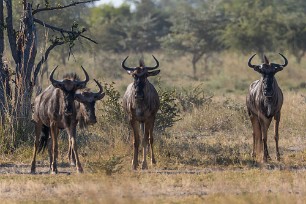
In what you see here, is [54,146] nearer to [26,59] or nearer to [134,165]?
[134,165]

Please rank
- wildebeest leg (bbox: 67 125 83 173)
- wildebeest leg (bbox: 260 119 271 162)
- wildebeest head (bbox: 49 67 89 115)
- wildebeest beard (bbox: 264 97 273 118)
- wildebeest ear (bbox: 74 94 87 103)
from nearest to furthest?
wildebeest head (bbox: 49 67 89 115) → wildebeest leg (bbox: 67 125 83 173) → wildebeest ear (bbox: 74 94 87 103) → wildebeest leg (bbox: 260 119 271 162) → wildebeest beard (bbox: 264 97 273 118)

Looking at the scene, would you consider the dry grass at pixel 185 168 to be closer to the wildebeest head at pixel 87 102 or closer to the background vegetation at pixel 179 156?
the background vegetation at pixel 179 156

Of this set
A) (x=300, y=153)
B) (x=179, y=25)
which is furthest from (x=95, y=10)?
(x=300, y=153)

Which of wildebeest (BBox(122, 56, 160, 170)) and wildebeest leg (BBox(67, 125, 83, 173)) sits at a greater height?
wildebeest (BBox(122, 56, 160, 170))

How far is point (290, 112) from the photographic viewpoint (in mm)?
18781

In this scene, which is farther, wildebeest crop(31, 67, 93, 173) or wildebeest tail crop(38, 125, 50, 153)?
wildebeest tail crop(38, 125, 50, 153)

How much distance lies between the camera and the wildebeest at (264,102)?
13367 millimetres

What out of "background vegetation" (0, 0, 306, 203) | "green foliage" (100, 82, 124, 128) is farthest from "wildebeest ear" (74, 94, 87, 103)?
"green foliage" (100, 82, 124, 128)

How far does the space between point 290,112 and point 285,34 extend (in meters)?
17.9

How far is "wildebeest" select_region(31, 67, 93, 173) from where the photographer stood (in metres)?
11.9

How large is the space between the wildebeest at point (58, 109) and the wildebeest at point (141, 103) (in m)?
0.98

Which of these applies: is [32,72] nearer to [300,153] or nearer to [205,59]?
[300,153]

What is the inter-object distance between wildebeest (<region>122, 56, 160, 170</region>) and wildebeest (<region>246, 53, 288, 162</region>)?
1.83 m

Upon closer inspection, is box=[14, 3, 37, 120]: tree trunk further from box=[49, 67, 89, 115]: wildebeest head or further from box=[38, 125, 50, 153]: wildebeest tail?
box=[49, 67, 89, 115]: wildebeest head
